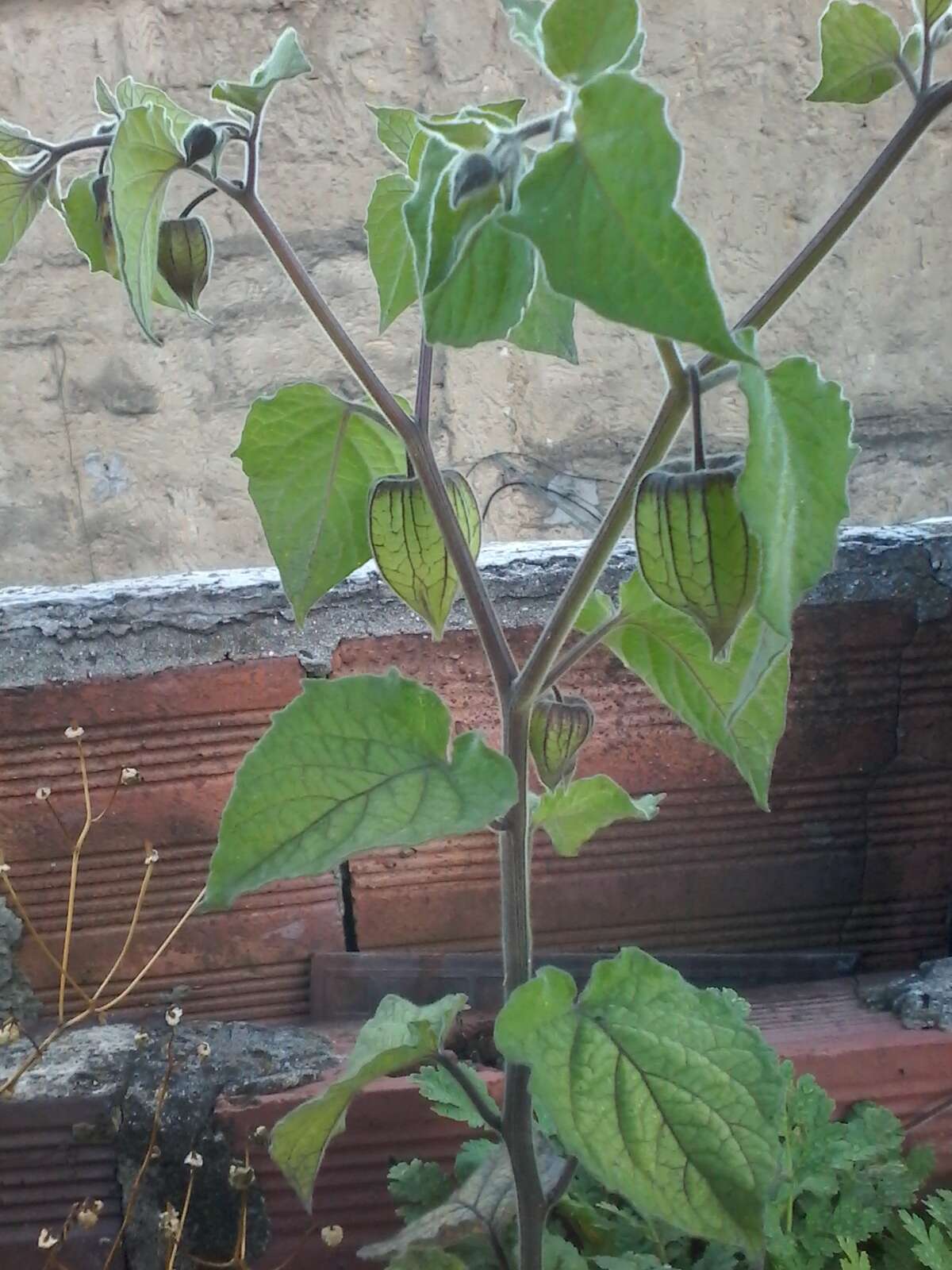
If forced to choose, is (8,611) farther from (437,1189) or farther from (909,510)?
(909,510)

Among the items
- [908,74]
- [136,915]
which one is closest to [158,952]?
[136,915]

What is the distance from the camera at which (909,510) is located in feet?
7.14

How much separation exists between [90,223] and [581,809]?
14.9 inches

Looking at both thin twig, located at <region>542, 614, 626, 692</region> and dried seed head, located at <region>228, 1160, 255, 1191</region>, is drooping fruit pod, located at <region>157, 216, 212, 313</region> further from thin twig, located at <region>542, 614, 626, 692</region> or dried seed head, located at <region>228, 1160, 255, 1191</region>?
dried seed head, located at <region>228, 1160, 255, 1191</region>

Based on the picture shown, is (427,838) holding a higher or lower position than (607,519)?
lower

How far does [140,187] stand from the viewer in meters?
0.46

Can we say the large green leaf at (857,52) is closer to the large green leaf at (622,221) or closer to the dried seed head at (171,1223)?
the large green leaf at (622,221)

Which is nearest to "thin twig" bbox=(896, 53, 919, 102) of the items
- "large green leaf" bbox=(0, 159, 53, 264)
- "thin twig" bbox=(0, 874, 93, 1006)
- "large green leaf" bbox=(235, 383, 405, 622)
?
"large green leaf" bbox=(235, 383, 405, 622)

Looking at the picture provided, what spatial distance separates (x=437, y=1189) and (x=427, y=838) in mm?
392

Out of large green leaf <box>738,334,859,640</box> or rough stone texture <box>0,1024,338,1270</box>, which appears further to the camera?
rough stone texture <box>0,1024,338,1270</box>

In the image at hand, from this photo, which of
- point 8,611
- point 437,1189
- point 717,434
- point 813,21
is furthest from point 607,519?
point 813,21

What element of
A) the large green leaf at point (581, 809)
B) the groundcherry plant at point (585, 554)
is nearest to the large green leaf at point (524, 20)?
the groundcherry plant at point (585, 554)

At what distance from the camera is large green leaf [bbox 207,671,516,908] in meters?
0.43

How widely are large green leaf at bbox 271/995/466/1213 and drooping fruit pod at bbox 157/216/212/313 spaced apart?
0.35 m
